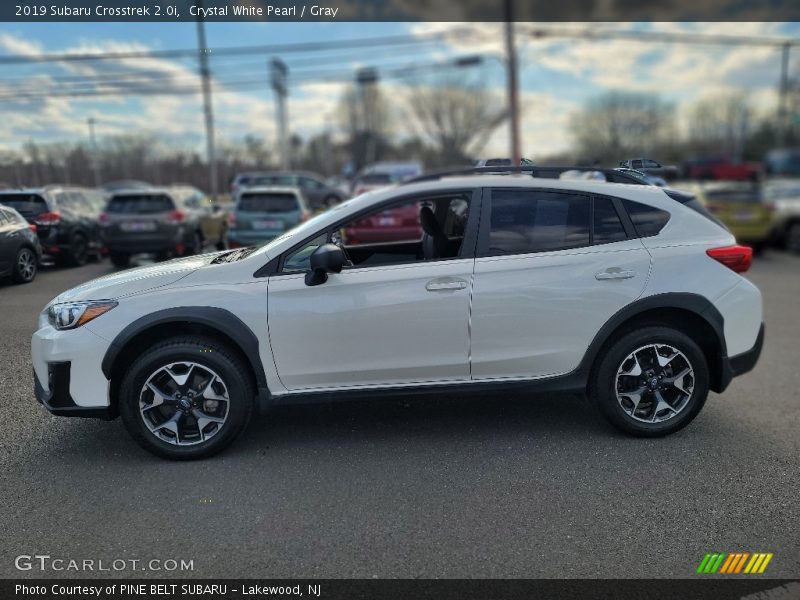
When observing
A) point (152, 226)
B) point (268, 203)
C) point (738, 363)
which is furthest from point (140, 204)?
point (738, 363)

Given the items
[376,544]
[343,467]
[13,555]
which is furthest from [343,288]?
[13,555]

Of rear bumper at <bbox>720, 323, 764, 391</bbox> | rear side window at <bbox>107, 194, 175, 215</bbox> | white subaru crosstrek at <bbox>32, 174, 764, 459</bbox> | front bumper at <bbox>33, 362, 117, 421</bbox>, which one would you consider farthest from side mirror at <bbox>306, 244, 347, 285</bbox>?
rear bumper at <bbox>720, 323, 764, 391</bbox>

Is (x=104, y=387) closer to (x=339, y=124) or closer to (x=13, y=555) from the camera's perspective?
(x=13, y=555)

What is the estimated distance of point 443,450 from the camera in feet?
12.8

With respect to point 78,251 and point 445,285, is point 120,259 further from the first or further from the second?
point 445,285

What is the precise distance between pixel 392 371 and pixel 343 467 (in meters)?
0.66

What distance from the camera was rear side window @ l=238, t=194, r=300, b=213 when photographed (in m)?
10.3

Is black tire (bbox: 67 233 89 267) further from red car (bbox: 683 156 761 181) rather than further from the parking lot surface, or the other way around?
red car (bbox: 683 156 761 181)

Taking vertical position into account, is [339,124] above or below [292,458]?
above

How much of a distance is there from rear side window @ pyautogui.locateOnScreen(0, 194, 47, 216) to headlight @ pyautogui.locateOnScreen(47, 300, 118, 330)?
0.81m

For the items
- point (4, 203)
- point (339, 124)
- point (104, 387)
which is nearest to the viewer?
point (104, 387)

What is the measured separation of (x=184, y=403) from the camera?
12.0 ft

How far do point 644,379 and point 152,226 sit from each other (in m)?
4.14

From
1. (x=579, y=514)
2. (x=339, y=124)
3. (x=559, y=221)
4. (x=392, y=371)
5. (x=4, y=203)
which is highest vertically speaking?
(x=339, y=124)
